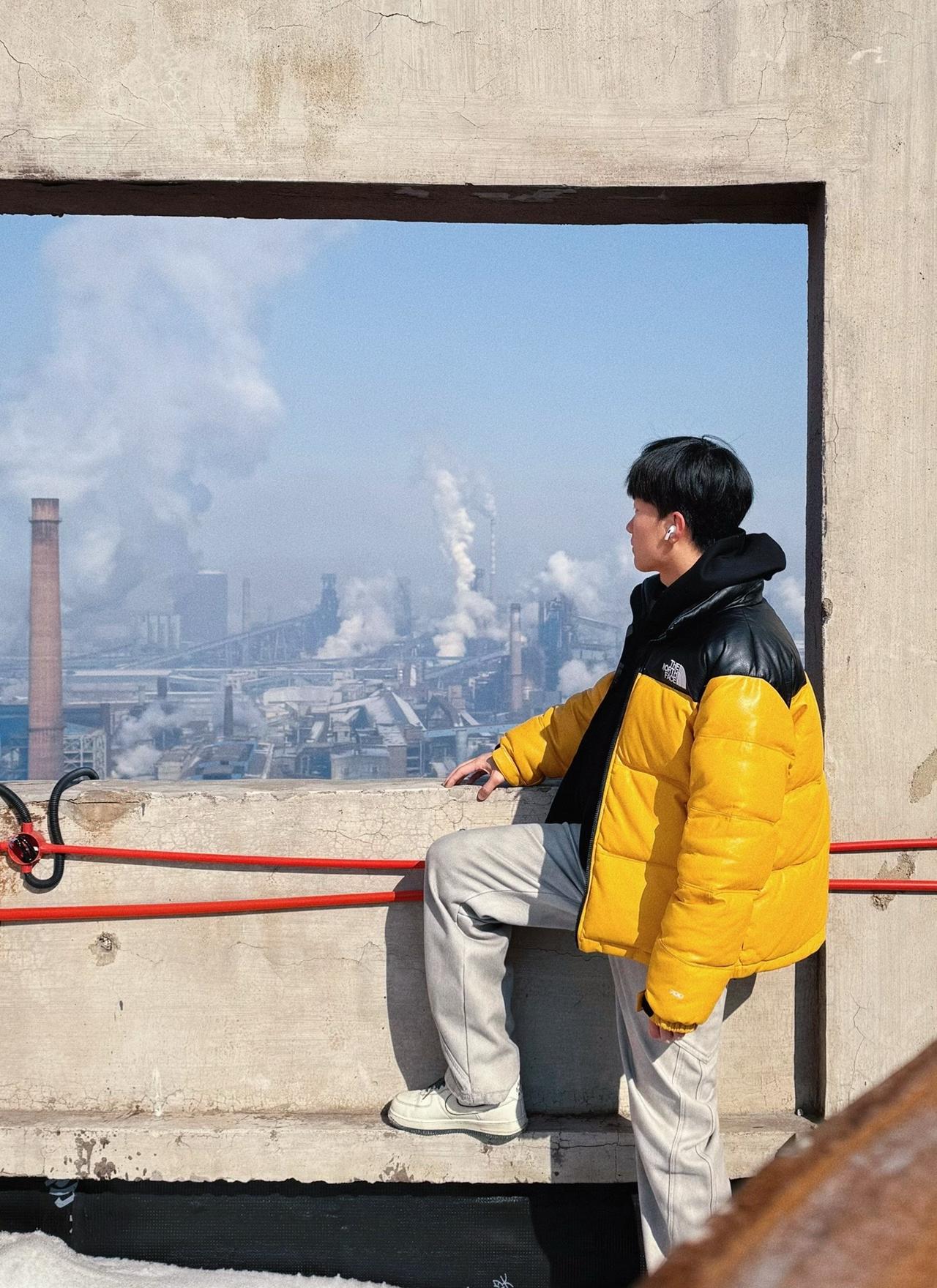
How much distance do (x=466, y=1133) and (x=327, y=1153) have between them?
1.11 feet

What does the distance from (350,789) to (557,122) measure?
5.50 ft

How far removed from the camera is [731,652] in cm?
201

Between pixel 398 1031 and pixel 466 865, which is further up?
pixel 466 865

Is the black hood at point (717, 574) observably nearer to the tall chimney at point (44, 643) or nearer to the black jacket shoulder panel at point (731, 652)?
the black jacket shoulder panel at point (731, 652)

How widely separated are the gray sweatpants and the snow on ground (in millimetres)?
631

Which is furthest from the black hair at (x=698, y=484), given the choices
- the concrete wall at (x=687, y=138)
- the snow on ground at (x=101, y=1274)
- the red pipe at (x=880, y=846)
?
the snow on ground at (x=101, y=1274)

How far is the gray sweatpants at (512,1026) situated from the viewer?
2.16 metres

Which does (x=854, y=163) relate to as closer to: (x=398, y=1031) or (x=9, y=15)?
(x=9, y=15)

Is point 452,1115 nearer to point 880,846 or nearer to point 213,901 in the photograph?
point 213,901

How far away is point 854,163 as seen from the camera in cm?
254

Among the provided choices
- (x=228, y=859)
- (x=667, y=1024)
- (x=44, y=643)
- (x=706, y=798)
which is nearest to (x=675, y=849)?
(x=706, y=798)

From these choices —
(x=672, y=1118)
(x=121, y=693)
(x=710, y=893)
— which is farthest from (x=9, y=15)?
(x=121, y=693)

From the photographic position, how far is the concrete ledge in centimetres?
258

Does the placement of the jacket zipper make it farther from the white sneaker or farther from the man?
the white sneaker
